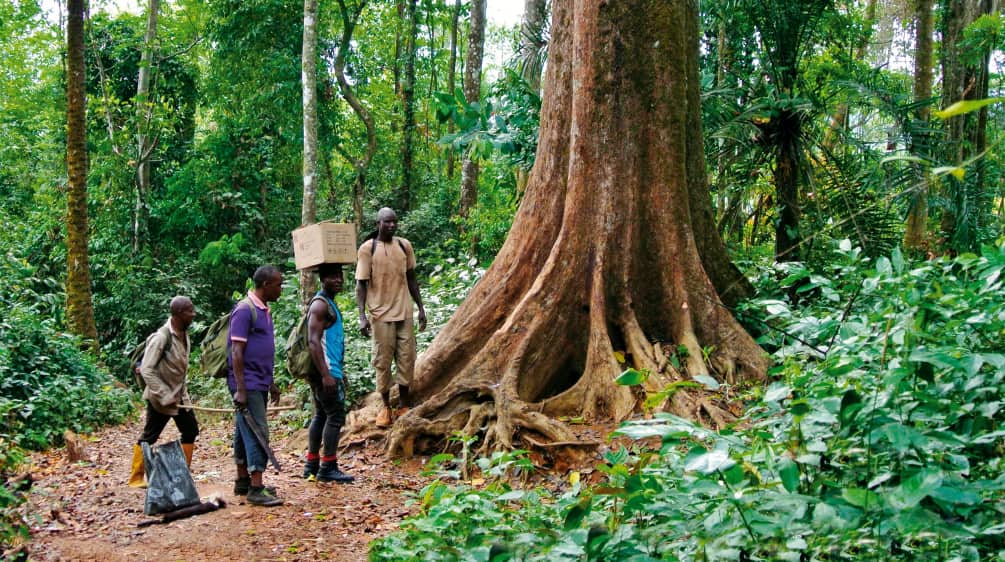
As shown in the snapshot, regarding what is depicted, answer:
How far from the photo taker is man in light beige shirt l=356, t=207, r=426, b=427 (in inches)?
305

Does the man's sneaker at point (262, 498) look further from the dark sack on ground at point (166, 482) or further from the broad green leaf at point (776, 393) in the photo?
the broad green leaf at point (776, 393)

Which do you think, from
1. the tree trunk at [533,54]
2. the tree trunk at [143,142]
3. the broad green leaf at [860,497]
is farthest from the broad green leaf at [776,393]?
the tree trunk at [143,142]

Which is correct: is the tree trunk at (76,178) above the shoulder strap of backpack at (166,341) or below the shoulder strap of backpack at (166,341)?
above

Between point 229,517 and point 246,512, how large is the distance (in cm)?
15

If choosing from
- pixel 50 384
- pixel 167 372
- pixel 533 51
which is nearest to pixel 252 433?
pixel 167 372

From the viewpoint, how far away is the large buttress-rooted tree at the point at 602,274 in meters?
7.07

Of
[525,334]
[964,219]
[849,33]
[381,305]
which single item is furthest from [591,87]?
[849,33]

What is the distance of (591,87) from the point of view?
754cm

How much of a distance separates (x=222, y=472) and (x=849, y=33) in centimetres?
1133

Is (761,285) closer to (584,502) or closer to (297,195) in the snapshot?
(584,502)

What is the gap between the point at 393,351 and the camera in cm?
778

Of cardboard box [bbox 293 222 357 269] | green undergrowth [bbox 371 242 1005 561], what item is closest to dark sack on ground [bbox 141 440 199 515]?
cardboard box [bbox 293 222 357 269]

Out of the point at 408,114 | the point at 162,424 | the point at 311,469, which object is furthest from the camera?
the point at 408,114

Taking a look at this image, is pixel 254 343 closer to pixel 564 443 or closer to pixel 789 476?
pixel 564 443
